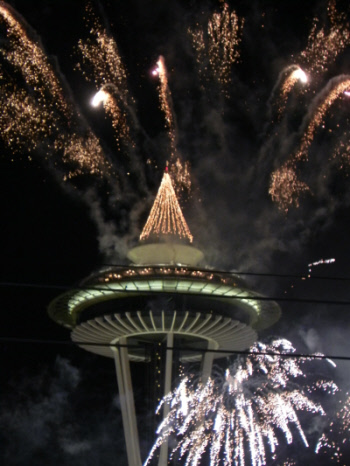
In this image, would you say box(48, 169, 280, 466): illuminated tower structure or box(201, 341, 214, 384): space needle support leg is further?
box(201, 341, 214, 384): space needle support leg

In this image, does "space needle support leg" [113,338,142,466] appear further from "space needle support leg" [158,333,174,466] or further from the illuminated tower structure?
"space needle support leg" [158,333,174,466]

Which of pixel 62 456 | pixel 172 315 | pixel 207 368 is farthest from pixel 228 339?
pixel 62 456

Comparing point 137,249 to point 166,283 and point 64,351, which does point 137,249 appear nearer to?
point 166,283

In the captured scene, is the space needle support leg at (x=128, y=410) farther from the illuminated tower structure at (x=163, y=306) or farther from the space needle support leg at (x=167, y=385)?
the space needle support leg at (x=167, y=385)

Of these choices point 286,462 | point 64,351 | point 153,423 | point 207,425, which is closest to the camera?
point 207,425

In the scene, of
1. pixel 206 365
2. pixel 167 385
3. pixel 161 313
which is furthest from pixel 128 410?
pixel 161 313

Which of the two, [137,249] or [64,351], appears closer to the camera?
[137,249]

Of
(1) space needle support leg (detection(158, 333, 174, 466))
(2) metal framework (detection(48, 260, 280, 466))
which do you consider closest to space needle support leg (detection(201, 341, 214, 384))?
(2) metal framework (detection(48, 260, 280, 466))
